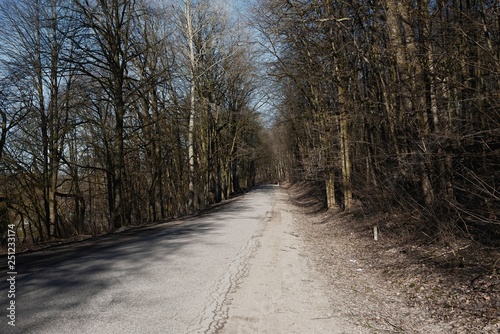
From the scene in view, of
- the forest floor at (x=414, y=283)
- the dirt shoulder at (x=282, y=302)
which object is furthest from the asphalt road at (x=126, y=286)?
the forest floor at (x=414, y=283)

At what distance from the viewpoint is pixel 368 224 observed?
12.3 meters

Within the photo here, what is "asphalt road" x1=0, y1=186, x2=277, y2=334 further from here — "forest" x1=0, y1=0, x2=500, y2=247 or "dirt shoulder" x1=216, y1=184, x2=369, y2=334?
"forest" x1=0, y1=0, x2=500, y2=247

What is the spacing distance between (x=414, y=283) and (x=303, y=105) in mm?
17441

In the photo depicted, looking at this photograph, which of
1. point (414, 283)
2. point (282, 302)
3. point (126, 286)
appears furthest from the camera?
point (414, 283)

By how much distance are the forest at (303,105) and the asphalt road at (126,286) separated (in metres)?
4.67

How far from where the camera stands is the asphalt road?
4.45m

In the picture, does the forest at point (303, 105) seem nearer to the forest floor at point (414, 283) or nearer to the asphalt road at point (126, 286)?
the forest floor at point (414, 283)

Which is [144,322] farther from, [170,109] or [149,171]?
[149,171]

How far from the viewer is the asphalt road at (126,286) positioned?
445cm

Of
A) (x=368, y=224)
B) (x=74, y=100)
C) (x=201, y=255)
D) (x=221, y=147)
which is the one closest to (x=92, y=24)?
(x=74, y=100)

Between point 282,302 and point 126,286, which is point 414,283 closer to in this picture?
point 282,302

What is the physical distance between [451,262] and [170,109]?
58.8 feet

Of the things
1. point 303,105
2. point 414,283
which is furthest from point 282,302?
point 303,105

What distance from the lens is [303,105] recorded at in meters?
22.6
